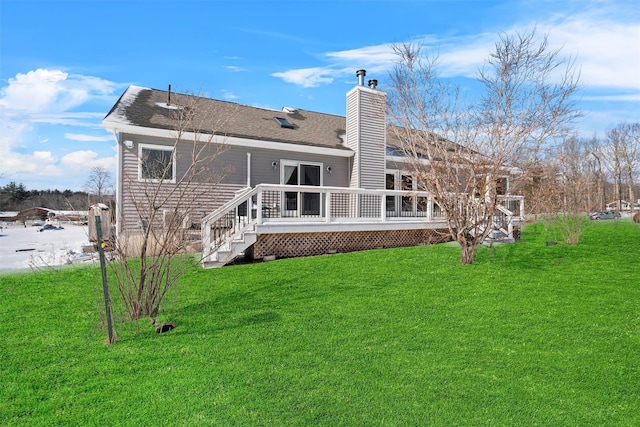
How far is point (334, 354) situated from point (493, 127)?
→ 700cm

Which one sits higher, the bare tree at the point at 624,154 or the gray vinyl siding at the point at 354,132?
the bare tree at the point at 624,154

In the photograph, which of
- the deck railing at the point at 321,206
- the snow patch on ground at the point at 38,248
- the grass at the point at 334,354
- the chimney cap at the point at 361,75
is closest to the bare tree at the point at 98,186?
the grass at the point at 334,354

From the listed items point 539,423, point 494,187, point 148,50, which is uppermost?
point 148,50

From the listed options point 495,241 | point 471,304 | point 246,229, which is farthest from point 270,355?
point 495,241

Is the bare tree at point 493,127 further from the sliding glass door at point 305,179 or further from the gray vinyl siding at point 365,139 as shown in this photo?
the gray vinyl siding at point 365,139

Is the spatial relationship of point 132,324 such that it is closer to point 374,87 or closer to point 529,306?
point 529,306

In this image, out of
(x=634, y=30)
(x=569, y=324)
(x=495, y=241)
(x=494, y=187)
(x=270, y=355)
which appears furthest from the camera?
(x=495, y=241)

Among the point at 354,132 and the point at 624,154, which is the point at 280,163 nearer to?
the point at 354,132

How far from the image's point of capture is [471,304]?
5270mm

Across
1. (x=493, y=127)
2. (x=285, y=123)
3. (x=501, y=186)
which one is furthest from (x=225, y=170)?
(x=501, y=186)

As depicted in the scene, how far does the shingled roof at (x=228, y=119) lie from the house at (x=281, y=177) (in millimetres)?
45

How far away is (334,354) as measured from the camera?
12.0 ft

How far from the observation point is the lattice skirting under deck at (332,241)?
356 inches

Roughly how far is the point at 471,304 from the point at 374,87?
10760 millimetres
